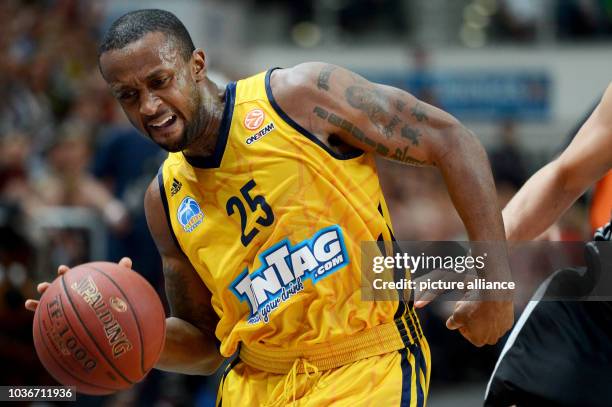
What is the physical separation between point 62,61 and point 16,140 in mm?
3611

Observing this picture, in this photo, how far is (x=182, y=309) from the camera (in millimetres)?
4078

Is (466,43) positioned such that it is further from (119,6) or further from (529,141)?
(119,6)

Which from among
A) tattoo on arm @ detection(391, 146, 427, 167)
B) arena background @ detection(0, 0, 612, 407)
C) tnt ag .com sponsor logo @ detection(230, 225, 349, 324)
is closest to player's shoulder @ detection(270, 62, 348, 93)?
tattoo on arm @ detection(391, 146, 427, 167)

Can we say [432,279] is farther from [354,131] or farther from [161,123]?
[161,123]

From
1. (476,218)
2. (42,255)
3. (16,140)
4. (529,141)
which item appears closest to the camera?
(476,218)

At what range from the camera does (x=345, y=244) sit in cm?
359

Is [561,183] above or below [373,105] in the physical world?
below

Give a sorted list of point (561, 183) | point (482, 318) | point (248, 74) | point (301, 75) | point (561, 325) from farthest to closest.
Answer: point (248, 74), point (561, 183), point (561, 325), point (301, 75), point (482, 318)

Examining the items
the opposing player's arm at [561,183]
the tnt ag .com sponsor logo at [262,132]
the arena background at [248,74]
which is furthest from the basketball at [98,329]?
the arena background at [248,74]

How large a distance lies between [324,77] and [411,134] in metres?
0.37

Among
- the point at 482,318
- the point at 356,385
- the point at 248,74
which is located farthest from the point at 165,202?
the point at 248,74

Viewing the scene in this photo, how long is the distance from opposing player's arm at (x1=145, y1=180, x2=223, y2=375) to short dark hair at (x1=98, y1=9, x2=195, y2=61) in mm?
609

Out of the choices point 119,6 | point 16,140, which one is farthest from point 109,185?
point 119,6

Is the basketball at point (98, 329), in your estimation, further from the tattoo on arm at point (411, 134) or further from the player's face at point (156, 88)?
the tattoo on arm at point (411, 134)
